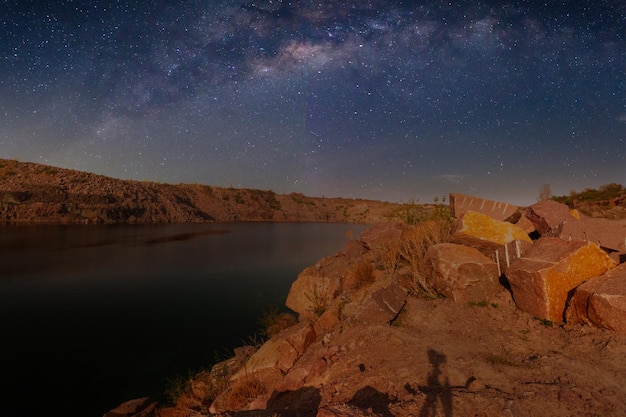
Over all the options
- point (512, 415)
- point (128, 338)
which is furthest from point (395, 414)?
point (128, 338)

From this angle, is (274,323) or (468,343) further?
(274,323)

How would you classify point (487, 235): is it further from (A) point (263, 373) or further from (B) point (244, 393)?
(B) point (244, 393)

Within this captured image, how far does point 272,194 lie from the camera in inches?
2372

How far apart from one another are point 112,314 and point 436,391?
1028cm

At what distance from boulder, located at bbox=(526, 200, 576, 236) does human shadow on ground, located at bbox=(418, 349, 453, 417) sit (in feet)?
16.2

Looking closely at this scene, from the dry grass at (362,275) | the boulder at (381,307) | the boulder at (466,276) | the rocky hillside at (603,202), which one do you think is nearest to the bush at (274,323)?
the dry grass at (362,275)

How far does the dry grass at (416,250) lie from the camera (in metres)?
7.41

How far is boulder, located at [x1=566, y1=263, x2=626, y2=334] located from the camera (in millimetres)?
4473

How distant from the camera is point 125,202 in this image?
33.8m

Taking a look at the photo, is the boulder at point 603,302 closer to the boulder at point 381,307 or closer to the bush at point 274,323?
the boulder at point 381,307

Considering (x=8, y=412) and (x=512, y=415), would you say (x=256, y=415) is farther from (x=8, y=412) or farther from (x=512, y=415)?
(x=8, y=412)

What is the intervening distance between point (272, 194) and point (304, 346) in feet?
180

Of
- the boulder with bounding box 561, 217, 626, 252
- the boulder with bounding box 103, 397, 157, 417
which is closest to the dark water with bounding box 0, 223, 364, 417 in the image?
the boulder with bounding box 103, 397, 157, 417

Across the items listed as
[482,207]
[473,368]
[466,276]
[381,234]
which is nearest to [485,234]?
[466,276]
